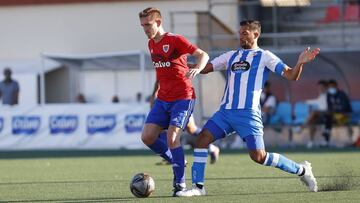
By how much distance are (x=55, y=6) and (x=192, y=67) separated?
70.8 ft

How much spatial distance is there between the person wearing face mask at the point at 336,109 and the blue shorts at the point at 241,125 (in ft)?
48.4

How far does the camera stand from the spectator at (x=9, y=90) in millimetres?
26547

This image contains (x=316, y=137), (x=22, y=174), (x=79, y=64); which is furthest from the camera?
(x=79, y=64)

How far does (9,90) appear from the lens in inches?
1050

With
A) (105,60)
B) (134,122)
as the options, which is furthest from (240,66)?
(105,60)

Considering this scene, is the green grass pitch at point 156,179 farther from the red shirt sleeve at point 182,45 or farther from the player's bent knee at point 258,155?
the red shirt sleeve at point 182,45

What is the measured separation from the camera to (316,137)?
2717 cm

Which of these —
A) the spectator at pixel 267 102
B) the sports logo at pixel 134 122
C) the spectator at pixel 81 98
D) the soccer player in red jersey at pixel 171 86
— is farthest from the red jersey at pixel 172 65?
the spectator at pixel 81 98

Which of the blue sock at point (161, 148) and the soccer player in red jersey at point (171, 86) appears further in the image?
the blue sock at point (161, 148)

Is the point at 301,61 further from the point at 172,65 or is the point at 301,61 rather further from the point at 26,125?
the point at 26,125

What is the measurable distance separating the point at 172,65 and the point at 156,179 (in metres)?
2.86

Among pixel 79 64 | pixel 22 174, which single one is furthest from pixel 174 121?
pixel 79 64

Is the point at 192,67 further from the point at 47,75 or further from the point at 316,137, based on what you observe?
the point at 47,75

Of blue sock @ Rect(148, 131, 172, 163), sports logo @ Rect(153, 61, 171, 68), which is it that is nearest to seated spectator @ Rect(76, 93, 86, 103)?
blue sock @ Rect(148, 131, 172, 163)
